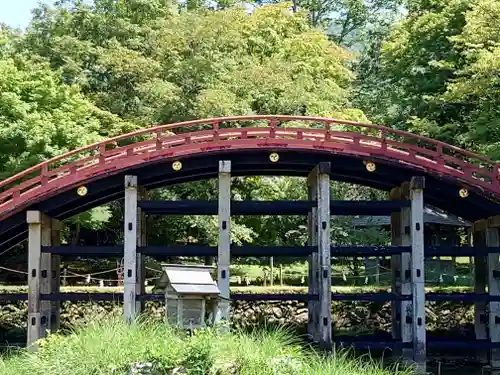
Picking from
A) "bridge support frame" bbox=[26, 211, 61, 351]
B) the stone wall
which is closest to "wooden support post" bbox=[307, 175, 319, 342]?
the stone wall

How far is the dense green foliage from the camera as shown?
2400 centimetres

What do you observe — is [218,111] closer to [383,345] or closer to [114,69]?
[114,69]

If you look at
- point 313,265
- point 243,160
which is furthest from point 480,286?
point 243,160

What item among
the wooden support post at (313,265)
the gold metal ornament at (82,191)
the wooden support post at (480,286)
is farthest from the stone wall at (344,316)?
the gold metal ornament at (82,191)

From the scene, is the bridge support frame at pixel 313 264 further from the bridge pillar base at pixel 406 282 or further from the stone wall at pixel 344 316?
the stone wall at pixel 344 316

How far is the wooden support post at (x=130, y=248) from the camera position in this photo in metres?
18.5

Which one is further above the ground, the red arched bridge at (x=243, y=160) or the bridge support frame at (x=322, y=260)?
the red arched bridge at (x=243, y=160)

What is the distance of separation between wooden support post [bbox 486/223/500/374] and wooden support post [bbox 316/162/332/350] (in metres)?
5.13

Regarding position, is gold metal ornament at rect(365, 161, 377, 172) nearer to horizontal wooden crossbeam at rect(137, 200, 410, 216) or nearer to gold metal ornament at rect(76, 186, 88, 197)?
horizontal wooden crossbeam at rect(137, 200, 410, 216)

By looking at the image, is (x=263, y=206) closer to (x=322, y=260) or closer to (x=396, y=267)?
(x=322, y=260)

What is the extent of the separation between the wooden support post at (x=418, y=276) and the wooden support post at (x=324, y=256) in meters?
2.36

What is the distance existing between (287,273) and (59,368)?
19.8 metres

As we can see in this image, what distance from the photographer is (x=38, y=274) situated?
19062 mm

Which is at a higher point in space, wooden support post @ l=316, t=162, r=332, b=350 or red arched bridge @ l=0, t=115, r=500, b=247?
red arched bridge @ l=0, t=115, r=500, b=247
